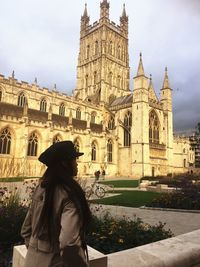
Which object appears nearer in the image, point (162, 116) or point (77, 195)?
point (77, 195)

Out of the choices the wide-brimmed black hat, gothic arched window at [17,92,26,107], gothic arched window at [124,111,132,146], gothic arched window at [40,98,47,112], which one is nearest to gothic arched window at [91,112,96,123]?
gothic arched window at [124,111,132,146]

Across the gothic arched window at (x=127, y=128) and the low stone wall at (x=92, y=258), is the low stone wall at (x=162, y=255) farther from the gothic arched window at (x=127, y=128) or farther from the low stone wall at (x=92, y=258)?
the gothic arched window at (x=127, y=128)

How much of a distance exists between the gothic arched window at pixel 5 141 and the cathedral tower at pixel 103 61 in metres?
25.2

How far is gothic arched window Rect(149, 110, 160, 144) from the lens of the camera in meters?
44.1

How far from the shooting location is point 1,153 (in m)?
29.4

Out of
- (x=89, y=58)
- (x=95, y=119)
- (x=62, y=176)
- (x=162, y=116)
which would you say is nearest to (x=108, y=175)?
(x=95, y=119)

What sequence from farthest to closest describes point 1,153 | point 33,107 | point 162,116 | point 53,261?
point 162,116 → point 33,107 → point 1,153 → point 53,261

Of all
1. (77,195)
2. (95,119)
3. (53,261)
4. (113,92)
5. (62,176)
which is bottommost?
(53,261)

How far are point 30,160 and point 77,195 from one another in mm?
30556

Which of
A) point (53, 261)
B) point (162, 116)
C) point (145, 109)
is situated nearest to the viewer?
point (53, 261)

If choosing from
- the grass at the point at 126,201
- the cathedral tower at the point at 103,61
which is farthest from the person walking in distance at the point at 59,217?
the cathedral tower at the point at 103,61

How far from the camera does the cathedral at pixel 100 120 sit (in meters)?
32.1

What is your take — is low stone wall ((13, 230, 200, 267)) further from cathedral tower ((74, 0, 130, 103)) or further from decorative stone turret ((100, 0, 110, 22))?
decorative stone turret ((100, 0, 110, 22))

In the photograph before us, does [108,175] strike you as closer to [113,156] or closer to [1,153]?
[113,156]
